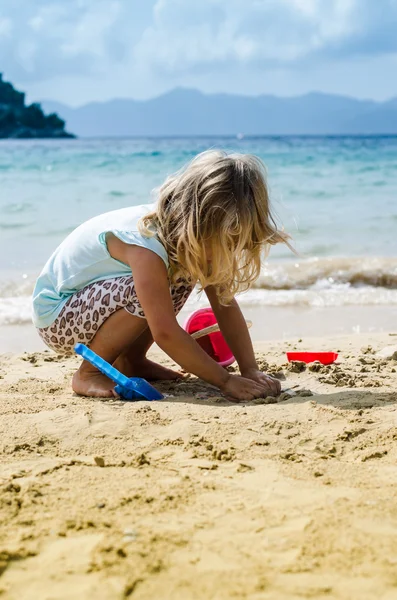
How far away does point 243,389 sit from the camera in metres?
2.64

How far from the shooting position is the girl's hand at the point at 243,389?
262 centimetres

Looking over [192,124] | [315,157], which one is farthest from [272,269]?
[192,124]

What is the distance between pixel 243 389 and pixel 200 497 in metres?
0.95

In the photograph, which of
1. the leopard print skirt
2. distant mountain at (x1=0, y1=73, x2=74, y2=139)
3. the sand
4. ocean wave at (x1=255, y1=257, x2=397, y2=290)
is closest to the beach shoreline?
ocean wave at (x1=255, y1=257, x2=397, y2=290)

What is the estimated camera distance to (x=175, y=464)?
1924 mm

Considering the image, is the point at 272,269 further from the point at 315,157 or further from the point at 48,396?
the point at 315,157

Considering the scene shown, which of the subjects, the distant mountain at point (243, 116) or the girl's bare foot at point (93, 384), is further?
the distant mountain at point (243, 116)

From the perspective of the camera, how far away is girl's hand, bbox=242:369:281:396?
2676mm

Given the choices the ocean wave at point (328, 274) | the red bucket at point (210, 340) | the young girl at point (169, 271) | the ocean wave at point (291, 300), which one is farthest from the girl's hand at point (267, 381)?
the ocean wave at point (328, 274)

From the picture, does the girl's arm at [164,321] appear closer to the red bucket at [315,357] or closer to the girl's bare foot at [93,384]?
the girl's bare foot at [93,384]

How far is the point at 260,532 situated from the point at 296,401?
40.8 inches

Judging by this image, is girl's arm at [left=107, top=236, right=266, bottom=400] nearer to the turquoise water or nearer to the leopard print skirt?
the leopard print skirt

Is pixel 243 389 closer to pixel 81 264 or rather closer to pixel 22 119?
pixel 81 264

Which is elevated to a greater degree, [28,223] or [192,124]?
[192,124]
